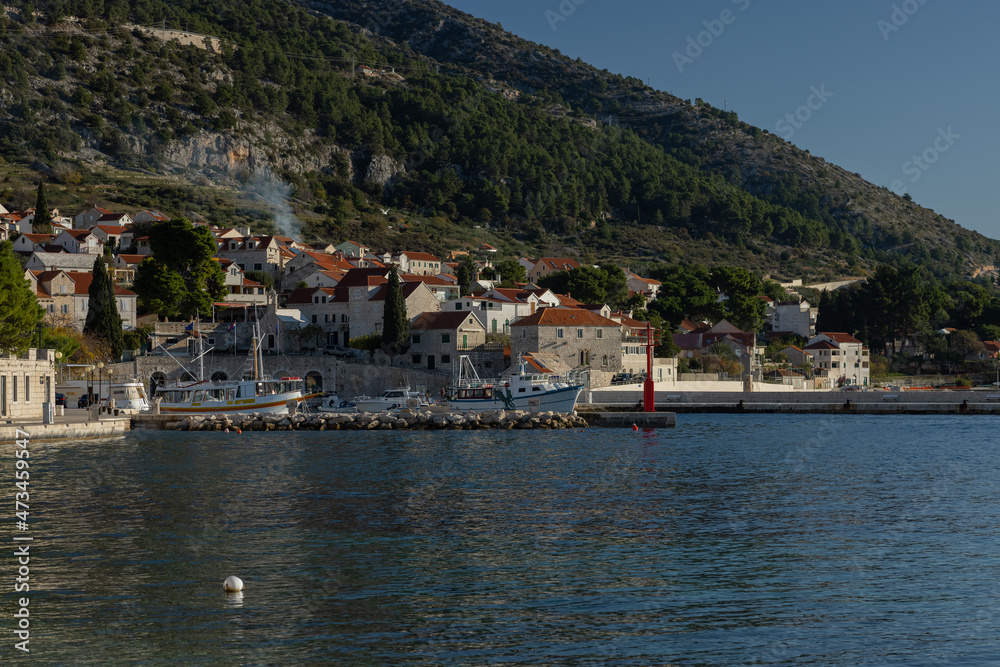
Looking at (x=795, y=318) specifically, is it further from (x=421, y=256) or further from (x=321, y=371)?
(x=321, y=371)

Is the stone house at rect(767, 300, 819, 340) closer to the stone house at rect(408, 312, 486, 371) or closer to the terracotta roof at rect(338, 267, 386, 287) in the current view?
the terracotta roof at rect(338, 267, 386, 287)

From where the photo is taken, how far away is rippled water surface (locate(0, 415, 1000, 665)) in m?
13.6

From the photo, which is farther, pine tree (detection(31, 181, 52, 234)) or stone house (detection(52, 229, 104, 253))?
pine tree (detection(31, 181, 52, 234))

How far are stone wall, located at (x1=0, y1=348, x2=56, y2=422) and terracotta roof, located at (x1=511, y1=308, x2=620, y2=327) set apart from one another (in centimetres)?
3649

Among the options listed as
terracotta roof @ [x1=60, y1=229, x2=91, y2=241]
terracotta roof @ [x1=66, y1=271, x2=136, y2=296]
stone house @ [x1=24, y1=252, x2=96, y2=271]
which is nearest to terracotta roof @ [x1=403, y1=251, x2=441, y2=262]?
terracotta roof @ [x1=60, y1=229, x2=91, y2=241]

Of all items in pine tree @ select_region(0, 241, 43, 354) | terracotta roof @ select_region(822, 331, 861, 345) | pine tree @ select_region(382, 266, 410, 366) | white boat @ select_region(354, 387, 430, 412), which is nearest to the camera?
pine tree @ select_region(0, 241, 43, 354)

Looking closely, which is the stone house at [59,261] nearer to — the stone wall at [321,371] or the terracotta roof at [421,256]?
the stone wall at [321,371]

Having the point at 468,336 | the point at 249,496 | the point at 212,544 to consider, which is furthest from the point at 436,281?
the point at 212,544

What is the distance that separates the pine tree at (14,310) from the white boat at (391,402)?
21145mm

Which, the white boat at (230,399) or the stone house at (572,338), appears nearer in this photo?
the white boat at (230,399)

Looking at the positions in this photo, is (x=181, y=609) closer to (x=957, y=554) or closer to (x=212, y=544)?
(x=212, y=544)

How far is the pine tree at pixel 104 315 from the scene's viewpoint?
71.1m

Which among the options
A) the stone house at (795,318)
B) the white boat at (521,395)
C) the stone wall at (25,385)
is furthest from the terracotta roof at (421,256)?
the stone wall at (25,385)

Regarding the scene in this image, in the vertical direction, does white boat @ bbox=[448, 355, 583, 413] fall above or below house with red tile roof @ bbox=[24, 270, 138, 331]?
below
